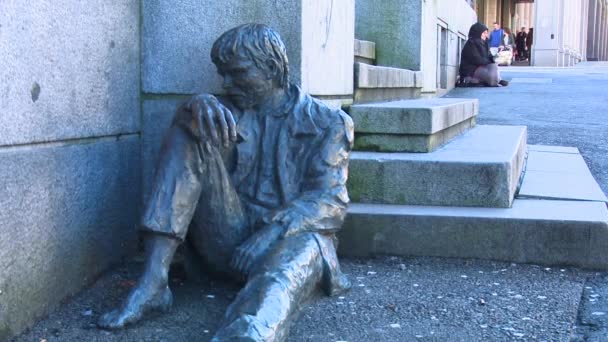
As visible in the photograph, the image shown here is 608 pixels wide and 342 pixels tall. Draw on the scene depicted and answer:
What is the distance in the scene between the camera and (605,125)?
11.0 meters

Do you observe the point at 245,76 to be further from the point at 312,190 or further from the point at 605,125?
the point at 605,125

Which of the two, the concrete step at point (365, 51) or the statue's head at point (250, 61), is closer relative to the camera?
the statue's head at point (250, 61)

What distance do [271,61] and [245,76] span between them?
5.5 inches

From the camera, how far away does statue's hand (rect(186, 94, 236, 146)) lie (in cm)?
361

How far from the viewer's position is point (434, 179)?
16.6ft

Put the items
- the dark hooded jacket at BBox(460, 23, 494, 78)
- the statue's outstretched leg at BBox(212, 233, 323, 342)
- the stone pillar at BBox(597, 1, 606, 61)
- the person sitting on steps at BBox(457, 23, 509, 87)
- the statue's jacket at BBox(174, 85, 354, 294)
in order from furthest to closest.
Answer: the stone pillar at BBox(597, 1, 606, 61) → the person sitting on steps at BBox(457, 23, 509, 87) → the dark hooded jacket at BBox(460, 23, 494, 78) → the statue's jacket at BBox(174, 85, 354, 294) → the statue's outstretched leg at BBox(212, 233, 323, 342)

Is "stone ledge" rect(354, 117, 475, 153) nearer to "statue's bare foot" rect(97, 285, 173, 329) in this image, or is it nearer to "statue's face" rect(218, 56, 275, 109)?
"statue's face" rect(218, 56, 275, 109)

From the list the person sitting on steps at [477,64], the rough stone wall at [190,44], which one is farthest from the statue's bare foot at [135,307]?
the person sitting on steps at [477,64]

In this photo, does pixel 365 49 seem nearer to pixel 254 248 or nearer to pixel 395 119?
pixel 395 119

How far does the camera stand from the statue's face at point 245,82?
157 inches

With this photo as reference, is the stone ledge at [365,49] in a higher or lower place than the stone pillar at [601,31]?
lower

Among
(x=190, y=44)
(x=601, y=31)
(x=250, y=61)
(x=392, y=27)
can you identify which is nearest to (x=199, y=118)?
(x=250, y=61)

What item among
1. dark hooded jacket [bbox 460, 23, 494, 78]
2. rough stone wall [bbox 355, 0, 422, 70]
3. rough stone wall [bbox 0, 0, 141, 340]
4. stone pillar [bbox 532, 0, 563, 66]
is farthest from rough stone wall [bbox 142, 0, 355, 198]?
stone pillar [bbox 532, 0, 563, 66]

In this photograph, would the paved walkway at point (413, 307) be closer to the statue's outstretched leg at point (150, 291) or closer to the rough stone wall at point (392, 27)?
the statue's outstretched leg at point (150, 291)
